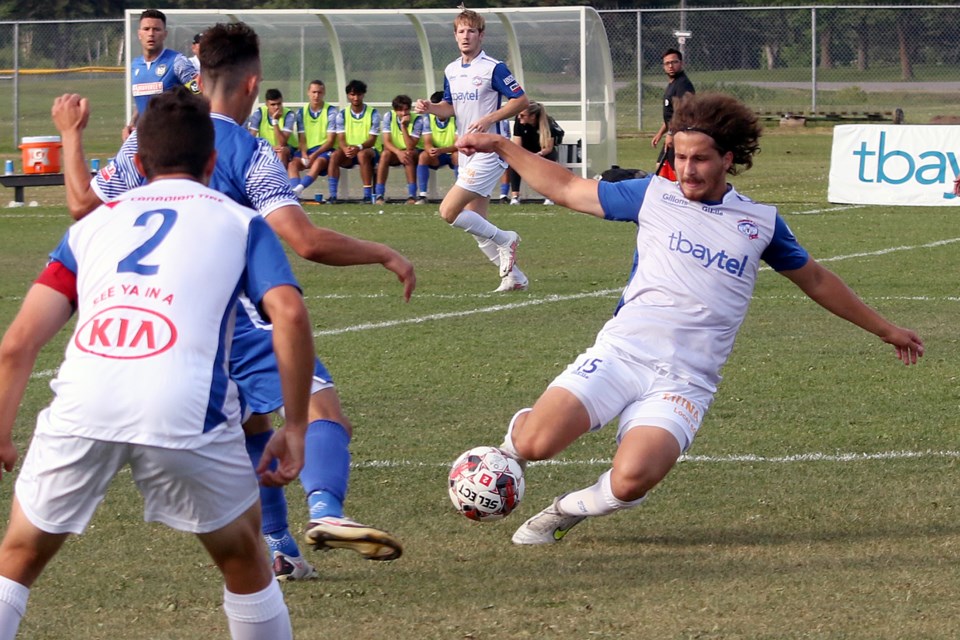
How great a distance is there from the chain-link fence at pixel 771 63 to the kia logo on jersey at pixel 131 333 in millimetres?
28348

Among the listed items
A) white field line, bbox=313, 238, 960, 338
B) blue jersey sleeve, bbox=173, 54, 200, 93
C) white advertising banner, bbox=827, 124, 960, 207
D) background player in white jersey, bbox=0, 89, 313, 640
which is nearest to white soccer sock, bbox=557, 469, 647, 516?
background player in white jersey, bbox=0, 89, 313, 640

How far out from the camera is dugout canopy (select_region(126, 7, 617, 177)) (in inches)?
829

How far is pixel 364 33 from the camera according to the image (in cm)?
2197

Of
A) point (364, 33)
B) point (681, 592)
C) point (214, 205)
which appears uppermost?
point (364, 33)

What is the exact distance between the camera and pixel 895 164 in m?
18.1

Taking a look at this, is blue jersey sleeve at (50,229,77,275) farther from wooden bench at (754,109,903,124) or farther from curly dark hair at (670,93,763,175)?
wooden bench at (754,109,903,124)

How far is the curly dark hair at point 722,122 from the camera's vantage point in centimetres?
503

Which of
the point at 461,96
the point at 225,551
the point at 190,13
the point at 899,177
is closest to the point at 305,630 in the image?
the point at 225,551

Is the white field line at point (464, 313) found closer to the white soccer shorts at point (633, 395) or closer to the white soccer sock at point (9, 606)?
the white soccer shorts at point (633, 395)

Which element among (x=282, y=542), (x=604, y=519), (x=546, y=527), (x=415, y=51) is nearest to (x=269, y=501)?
(x=282, y=542)

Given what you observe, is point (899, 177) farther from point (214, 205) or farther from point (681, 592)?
point (214, 205)

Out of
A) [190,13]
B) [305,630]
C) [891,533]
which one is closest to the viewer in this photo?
[305,630]

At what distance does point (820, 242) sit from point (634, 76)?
19.2 meters

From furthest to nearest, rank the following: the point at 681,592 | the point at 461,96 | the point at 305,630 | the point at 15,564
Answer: the point at 461,96 → the point at 681,592 → the point at 305,630 → the point at 15,564
